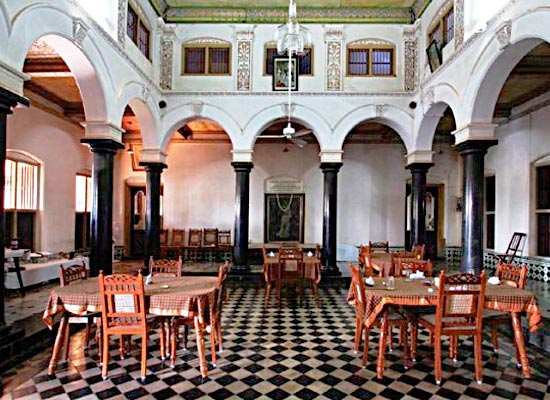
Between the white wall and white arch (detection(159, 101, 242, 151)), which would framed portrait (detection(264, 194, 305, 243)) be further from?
the white wall

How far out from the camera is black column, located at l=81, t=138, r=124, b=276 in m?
6.28

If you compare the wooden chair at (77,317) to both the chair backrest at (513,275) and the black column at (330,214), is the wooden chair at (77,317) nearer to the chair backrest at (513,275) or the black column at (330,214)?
the chair backrest at (513,275)

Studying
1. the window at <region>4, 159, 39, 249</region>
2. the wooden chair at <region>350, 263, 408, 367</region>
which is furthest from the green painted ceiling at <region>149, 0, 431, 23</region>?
the wooden chair at <region>350, 263, 408, 367</region>

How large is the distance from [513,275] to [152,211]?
720 centimetres

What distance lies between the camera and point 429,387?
3.61m

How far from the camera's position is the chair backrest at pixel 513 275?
4327mm

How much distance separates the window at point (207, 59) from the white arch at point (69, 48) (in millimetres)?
2843

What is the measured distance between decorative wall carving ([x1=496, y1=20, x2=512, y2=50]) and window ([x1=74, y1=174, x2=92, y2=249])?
33.1 ft

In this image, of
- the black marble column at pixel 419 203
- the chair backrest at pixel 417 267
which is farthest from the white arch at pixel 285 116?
the chair backrest at pixel 417 267

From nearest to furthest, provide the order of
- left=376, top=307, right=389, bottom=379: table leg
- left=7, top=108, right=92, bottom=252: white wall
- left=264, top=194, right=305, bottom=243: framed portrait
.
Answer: left=376, top=307, right=389, bottom=379: table leg < left=7, top=108, right=92, bottom=252: white wall < left=264, top=194, right=305, bottom=243: framed portrait

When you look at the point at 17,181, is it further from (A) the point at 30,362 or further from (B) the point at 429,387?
(B) the point at 429,387

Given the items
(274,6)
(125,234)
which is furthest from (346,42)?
(125,234)

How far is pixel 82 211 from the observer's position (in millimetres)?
10922

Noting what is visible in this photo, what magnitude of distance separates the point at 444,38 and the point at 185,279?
6382 millimetres
